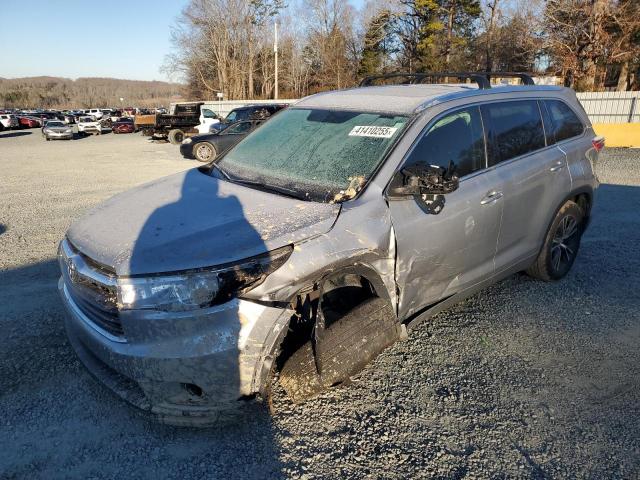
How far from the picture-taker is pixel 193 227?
2525 mm

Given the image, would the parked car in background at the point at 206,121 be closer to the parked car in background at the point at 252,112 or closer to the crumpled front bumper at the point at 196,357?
the parked car in background at the point at 252,112

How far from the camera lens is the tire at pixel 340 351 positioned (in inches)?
97.7

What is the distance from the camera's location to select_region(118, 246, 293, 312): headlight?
218cm

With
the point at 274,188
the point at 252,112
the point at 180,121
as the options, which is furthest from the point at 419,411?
the point at 180,121

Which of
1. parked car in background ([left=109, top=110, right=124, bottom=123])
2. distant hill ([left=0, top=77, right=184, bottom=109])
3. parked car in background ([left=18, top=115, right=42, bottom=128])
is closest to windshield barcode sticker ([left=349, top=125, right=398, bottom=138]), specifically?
parked car in background ([left=109, top=110, right=124, bottom=123])

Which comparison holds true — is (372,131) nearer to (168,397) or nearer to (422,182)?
(422,182)

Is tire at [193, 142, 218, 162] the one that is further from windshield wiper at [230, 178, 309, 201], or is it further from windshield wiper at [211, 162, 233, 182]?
windshield wiper at [230, 178, 309, 201]

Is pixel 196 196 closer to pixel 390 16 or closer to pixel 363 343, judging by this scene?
pixel 363 343

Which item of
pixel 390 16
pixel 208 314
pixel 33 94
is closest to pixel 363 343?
pixel 208 314

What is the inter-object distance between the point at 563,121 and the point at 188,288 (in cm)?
377

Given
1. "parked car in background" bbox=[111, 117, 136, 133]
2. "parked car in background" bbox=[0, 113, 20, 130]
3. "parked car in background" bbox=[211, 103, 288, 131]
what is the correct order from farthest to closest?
"parked car in background" bbox=[0, 113, 20, 130], "parked car in background" bbox=[111, 117, 136, 133], "parked car in background" bbox=[211, 103, 288, 131]

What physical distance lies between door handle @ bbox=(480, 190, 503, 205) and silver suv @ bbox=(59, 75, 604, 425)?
0.01 meters

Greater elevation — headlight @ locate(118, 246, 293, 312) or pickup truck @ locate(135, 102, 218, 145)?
pickup truck @ locate(135, 102, 218, 145)

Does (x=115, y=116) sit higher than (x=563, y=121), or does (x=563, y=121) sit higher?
(x=115, y=116)
